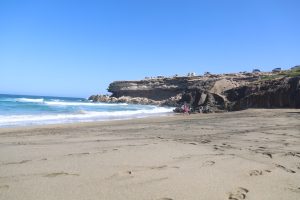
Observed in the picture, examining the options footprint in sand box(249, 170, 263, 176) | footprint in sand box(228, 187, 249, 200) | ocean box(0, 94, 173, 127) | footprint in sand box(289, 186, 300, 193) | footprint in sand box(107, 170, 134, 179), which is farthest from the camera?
ocean box(0, 94, 173, 127)

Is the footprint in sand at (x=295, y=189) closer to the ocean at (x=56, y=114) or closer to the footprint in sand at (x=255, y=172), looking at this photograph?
the footprint in sand at (x=255, y=172)

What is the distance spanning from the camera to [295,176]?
5.06m

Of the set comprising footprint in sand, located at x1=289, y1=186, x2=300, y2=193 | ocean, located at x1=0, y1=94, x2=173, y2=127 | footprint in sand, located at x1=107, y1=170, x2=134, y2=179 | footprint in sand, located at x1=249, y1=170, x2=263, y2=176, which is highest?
footprint in sand, located at x1=107, y1=170, x2=134, y2=179

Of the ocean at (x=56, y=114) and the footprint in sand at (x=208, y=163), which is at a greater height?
the footprint in sand at (x=208, y=163)

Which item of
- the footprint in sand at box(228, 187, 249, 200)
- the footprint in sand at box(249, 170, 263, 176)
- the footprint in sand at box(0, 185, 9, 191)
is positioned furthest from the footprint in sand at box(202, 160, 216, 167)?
the footprint in sand at box(0, 185, 9, 191)

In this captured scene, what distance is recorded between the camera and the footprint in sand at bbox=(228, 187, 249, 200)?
4.03m

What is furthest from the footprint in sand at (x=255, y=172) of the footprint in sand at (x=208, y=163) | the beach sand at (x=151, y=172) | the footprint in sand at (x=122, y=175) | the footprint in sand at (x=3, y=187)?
the footprint in sand at (x=3, y=187)

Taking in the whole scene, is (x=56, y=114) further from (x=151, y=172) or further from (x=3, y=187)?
(x=3, y=187)

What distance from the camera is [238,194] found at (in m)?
4.14

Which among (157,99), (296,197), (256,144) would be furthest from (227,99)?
(157,99)

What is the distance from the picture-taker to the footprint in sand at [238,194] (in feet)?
13.2

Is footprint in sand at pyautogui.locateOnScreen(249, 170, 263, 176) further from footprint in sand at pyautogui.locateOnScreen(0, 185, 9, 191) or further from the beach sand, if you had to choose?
footprint in sand at pyautogui.locateOnScreen(0, 185, 9, 191)

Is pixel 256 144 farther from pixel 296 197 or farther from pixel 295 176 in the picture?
pixel 296 197

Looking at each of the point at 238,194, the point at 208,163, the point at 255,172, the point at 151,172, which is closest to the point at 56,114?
the point at 208,163
